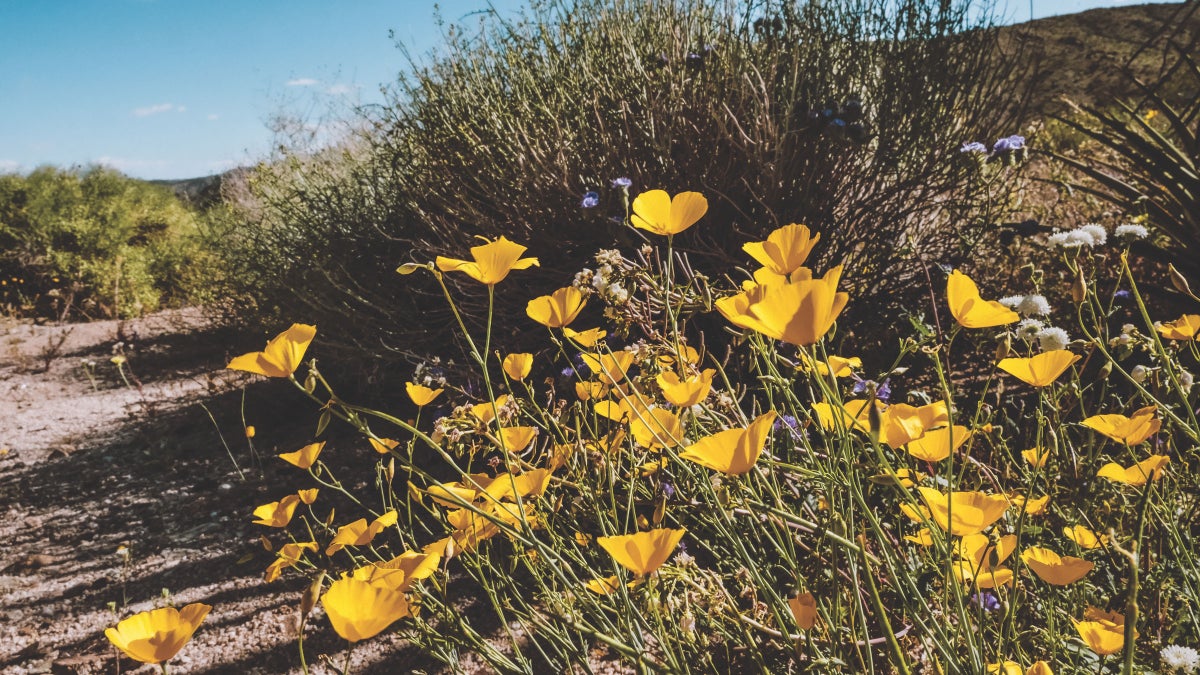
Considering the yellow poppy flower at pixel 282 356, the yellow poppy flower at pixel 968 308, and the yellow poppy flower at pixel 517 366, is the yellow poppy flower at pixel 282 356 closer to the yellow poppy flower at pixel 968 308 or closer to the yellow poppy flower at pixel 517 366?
the yellow poppy flower at pixel 517 366

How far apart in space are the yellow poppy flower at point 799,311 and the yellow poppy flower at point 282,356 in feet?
1.87

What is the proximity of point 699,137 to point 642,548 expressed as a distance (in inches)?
89.6

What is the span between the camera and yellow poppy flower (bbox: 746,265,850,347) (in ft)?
2.21

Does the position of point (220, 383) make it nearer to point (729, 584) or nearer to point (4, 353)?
point (4, 353)

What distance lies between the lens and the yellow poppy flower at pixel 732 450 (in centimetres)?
75

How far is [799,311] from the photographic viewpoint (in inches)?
26.7

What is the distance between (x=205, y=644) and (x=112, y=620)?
434 millimetres

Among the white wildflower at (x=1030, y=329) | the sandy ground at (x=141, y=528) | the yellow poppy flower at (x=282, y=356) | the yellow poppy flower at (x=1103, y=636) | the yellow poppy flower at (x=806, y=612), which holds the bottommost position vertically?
the sandy ground at (x=141, y=528)

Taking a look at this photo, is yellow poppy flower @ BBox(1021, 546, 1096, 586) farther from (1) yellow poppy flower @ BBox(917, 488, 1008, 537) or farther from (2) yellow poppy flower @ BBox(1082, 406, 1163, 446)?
(2) yellow poppy flower @ BBox(1082, 406, 1163, 446)

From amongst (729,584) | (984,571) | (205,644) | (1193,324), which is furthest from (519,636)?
(1193,324)

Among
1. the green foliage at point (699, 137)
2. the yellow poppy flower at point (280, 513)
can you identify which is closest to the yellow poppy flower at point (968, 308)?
the yellow poppy flower at point (280, 513)

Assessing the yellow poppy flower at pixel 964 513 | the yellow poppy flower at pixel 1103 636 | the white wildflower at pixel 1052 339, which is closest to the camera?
the yellow poppy flower at pixel 964 513

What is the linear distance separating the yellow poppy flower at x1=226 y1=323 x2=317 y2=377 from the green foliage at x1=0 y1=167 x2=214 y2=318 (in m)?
7.82

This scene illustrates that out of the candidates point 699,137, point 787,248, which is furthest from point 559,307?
point 699,137
